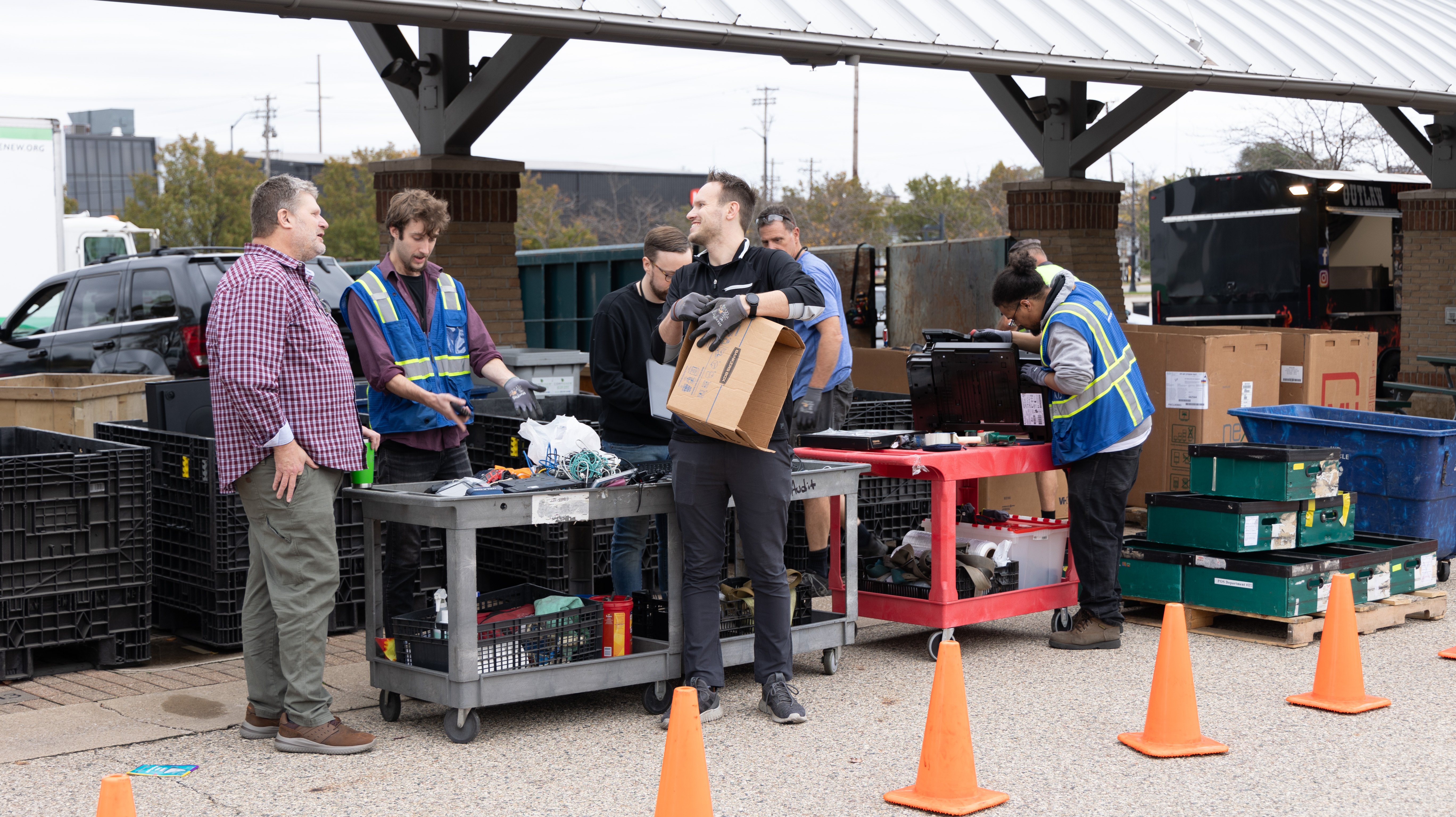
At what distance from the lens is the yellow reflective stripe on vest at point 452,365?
6.04 m

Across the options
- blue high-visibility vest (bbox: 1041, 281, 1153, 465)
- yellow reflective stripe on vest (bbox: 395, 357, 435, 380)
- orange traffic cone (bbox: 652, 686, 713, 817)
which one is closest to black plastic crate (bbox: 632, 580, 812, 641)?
yellow reflective stripe on vest (bbox: 395, 357, 435, 380)

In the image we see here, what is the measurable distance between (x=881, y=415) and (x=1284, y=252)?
30.6ft

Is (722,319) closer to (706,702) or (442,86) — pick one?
(706,702)

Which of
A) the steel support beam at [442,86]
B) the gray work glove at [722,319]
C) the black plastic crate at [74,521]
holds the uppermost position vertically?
the steel support beam at [442,86]

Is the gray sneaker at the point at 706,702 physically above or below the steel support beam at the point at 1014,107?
below

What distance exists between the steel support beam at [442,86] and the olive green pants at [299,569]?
479 centimetres

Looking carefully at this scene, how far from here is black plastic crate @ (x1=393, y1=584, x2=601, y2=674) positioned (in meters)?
5.47

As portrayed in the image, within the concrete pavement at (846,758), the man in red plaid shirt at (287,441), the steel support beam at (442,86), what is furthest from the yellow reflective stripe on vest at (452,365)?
the steel support beam at (442,86)

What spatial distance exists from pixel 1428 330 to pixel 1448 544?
8.83m

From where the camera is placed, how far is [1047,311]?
6969mm

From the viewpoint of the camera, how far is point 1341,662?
5.82 meters

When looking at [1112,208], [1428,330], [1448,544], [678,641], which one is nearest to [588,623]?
[678,641]

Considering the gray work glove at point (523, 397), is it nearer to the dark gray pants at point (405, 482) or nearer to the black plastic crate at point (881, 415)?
the dark gray pants at point (405, 482)

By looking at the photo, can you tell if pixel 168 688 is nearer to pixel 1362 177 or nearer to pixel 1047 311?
pixel 1047 311
